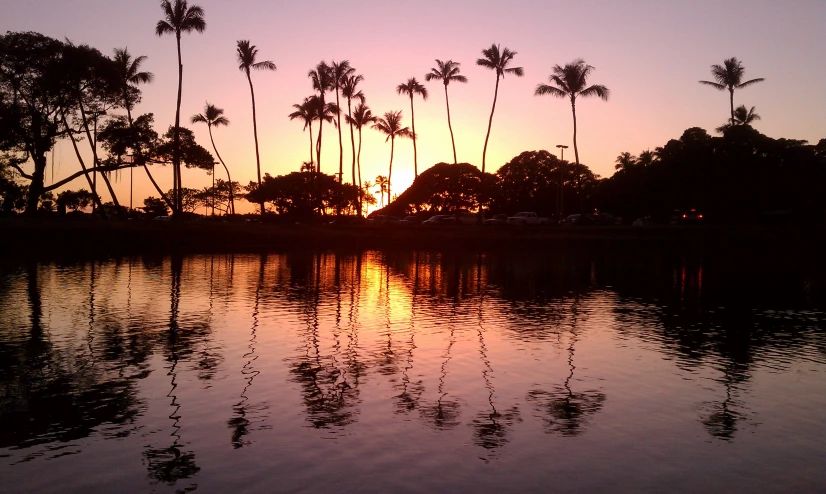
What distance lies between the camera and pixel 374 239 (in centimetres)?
6538

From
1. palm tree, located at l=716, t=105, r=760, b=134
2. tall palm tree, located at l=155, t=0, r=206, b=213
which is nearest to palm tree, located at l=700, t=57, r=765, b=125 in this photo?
palm tree, located at l=716, t=105, r=760, b=134

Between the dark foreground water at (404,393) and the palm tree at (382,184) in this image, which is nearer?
the dark foreground water at (404,393)

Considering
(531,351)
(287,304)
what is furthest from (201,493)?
(287,304)

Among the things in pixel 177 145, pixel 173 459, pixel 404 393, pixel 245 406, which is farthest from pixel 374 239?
pixel 173 459

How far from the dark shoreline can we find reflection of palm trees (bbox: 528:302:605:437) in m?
40.0

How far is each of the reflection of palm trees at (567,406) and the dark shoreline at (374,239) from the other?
40.0 metres

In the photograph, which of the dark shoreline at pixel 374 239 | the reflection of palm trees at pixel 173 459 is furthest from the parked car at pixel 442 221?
the reflection of palm trees at pixel 173 459

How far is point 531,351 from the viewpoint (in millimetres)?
17031

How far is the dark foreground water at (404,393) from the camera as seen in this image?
9406mm

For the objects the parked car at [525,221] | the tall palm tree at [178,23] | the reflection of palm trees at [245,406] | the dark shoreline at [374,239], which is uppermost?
the tall palm tree at [178,23]

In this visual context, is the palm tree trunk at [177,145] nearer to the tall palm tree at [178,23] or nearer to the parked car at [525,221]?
the tall palm tree at [178,23]

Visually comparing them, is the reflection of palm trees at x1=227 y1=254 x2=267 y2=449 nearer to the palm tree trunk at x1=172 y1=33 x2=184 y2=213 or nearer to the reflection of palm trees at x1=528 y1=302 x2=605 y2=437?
the reflection of palm trees at x1=528 y1=302 x2=605 y2=437

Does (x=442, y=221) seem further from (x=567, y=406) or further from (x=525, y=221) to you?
(x=567, y=406)

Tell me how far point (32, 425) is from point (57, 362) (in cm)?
428
